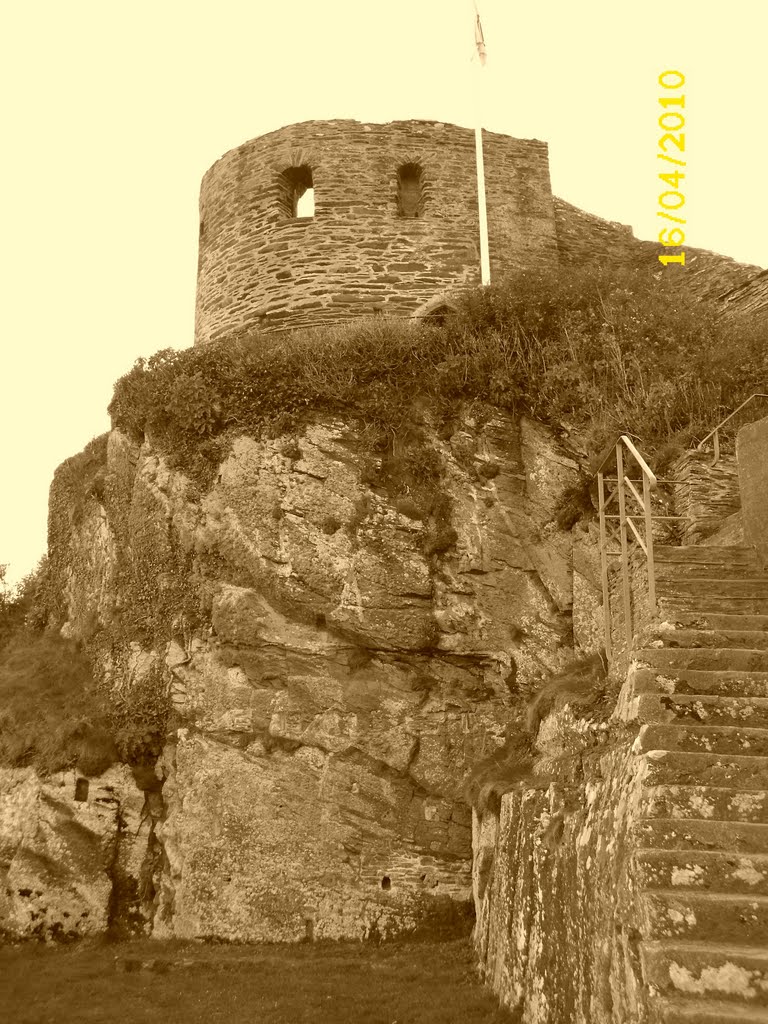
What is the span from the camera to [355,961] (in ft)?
29.1

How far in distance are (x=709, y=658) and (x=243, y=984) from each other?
5.32 meters

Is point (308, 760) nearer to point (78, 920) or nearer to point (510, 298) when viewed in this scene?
point (78, 920)

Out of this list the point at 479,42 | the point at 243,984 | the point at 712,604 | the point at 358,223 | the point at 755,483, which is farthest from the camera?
the point at 479,42

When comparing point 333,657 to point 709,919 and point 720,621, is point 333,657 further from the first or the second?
point 709,919

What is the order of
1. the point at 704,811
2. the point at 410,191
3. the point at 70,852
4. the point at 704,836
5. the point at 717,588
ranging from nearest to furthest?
the point at 704,836 → the point at 704,811 → the point at 717,588 → the point at 70,852 → the point at 410,191

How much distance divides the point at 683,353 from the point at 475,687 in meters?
5.03

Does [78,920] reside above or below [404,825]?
below

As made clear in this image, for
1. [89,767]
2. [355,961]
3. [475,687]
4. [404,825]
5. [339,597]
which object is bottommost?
[355,961]

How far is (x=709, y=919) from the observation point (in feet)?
13.4

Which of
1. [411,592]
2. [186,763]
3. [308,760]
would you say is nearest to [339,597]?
[411,592]

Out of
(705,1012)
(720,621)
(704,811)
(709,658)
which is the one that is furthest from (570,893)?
(720,621)

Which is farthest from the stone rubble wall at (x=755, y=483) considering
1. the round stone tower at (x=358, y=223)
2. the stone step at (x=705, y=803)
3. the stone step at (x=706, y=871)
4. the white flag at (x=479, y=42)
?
the white flag at (x=479, y=42)

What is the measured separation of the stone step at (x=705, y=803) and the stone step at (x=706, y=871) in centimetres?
26

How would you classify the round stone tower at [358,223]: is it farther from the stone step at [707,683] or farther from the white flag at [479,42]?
the stone step at [707,683]
